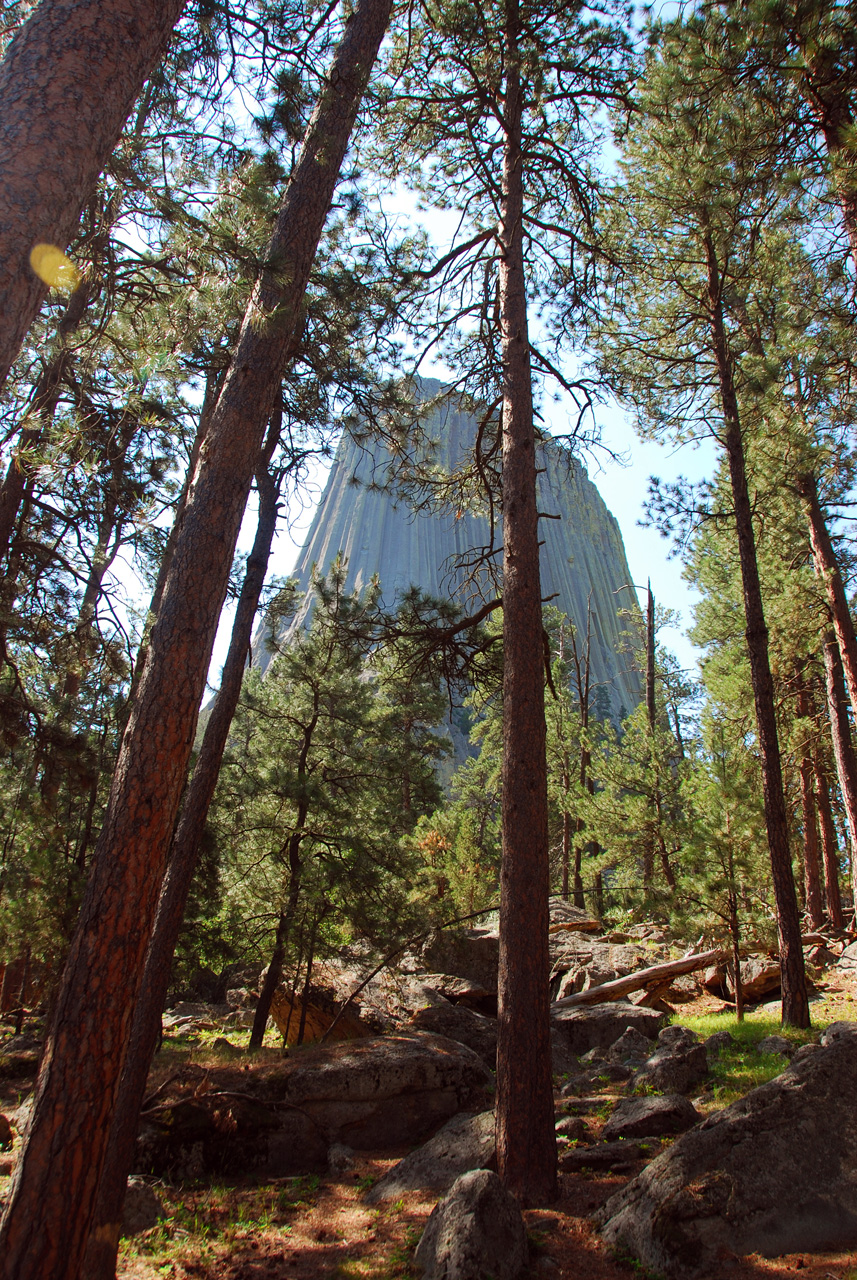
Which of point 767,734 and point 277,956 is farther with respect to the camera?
point 277,956

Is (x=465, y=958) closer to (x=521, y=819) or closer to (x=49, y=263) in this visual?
(x=521, y=819)

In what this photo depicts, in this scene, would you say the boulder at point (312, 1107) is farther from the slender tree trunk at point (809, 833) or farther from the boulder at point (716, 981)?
the slender tree trunk at point (809, 833)

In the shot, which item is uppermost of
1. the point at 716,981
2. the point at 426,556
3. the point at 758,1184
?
the point at 426,556

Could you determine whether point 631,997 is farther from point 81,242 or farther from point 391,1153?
point 81,242

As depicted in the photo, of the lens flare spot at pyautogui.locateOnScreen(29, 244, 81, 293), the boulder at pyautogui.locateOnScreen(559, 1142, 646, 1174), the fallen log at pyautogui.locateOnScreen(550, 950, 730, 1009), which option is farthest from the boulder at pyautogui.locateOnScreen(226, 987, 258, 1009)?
the lens flare spot at pyautogui.locateOnScreen(29, 244, 81, 293)

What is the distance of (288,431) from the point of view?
776 cm

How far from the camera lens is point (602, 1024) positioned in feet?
29.5

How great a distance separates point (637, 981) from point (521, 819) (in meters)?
7.25

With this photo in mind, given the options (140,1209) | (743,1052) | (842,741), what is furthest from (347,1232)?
(842,741)

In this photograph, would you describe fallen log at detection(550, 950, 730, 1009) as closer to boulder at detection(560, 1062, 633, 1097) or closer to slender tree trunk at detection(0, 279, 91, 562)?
boulder at detection(560, 1062, 633, 1097)

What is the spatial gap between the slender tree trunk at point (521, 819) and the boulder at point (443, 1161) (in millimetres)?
883

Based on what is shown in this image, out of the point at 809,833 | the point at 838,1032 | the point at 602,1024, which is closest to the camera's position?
the point at 838,1032

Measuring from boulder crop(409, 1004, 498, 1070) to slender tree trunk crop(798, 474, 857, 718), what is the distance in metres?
6.63

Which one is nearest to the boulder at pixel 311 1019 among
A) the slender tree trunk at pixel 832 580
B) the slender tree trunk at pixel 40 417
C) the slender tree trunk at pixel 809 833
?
the slender tree trunk at pixel 40 417
